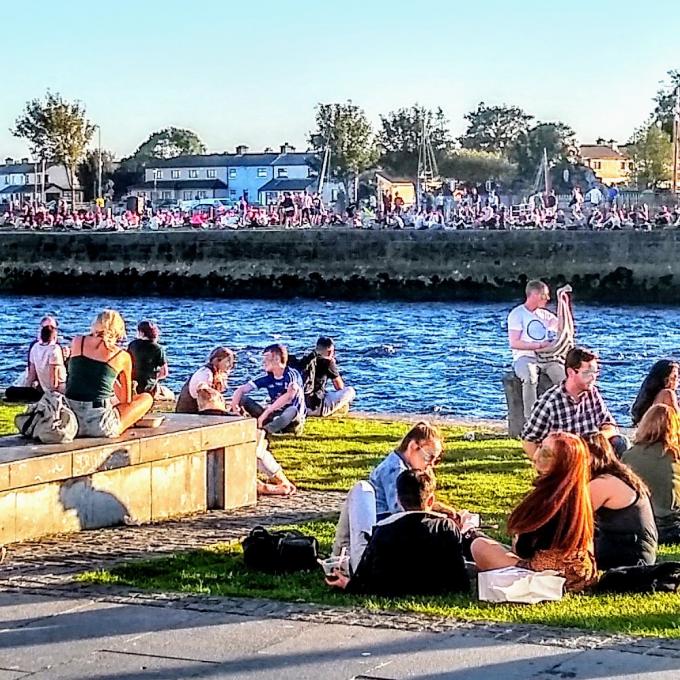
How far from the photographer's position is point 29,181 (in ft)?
558

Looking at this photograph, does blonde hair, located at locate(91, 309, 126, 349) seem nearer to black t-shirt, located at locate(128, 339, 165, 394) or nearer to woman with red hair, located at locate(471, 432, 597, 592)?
woman with red hair, located at locate(471, 432, 597, 592)

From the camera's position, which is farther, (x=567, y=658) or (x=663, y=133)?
(x=663, y=133)

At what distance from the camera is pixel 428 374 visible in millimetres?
31562

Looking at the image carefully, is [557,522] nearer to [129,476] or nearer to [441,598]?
[441,598]

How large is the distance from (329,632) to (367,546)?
1073mm

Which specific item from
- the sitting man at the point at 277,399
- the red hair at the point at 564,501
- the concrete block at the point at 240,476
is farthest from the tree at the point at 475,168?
the red hair at the point at 564,501

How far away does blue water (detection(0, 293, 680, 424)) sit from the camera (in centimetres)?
2820

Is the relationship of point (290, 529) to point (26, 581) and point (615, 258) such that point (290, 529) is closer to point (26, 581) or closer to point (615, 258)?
point (26, 581)

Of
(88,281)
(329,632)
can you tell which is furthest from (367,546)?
(88,281)

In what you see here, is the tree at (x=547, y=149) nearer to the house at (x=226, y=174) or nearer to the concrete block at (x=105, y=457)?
the house at (x=226, y=174)

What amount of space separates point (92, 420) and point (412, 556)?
313 centimetres

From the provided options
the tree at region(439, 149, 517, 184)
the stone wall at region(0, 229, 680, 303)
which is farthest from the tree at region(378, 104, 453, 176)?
the stone wall at region(0, 229, 680, 303)

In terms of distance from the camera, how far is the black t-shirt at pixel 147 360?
17.0 m

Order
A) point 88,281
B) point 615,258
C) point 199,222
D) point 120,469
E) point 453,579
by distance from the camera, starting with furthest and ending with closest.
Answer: point 199,222
point 88,281
point 615,258
point 120,469
point 453,579
